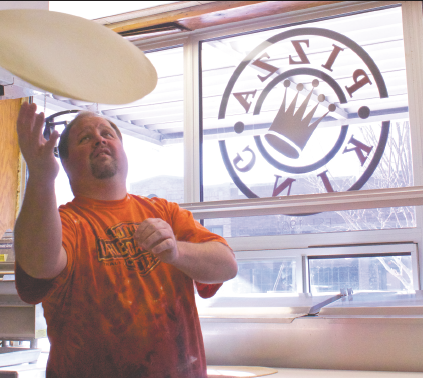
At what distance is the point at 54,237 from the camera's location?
0.79 m

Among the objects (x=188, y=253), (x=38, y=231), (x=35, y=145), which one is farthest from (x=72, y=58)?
(x=188, y=253)

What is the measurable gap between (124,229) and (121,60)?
36 cm

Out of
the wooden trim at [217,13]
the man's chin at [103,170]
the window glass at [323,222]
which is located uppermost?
the wooden trim at [217,13]

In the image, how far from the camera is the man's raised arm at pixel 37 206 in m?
0.72

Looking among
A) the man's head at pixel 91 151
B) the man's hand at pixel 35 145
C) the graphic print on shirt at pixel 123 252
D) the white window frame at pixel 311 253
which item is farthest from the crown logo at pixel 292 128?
the man's hand at pixel 35 145

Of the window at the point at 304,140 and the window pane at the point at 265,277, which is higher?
the window at the point at 304,140

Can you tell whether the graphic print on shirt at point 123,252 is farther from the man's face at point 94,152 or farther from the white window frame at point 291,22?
the white window frame at point 291,22

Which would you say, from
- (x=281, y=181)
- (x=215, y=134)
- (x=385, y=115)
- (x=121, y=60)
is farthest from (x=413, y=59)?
(x=121, y=60)

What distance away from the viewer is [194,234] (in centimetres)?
103

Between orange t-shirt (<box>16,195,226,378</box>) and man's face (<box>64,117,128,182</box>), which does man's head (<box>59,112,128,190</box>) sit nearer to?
man's face (<box>64,117,128,182</box>)

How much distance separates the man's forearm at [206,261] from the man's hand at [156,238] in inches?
2.4

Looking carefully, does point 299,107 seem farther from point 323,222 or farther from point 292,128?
point 323,222

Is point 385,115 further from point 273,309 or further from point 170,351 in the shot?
point 170,351

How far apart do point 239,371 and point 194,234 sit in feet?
1.49
